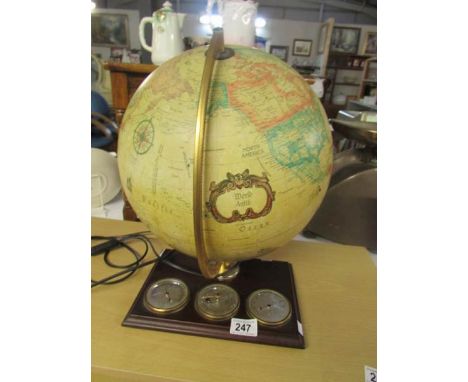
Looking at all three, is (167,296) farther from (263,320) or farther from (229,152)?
(229,152)

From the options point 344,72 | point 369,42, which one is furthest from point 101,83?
point 369,42

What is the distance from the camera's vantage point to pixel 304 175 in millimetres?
506

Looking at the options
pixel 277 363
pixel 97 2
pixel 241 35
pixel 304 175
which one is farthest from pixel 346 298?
pixel 97 2

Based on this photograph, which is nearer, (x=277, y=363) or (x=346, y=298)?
(x=277, y=363)

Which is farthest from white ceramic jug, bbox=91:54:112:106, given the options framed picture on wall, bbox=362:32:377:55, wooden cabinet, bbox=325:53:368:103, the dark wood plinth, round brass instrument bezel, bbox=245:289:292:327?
framed picture on wall, bbox=362:32:377:55

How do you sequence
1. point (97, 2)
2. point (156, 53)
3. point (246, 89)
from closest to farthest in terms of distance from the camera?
point (246, 89) < point (156, 53) < point (97, 2)

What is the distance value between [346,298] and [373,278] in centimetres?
→ 12

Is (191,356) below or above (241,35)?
below

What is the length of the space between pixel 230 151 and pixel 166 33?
57 cm

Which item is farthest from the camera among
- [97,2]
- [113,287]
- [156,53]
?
[97,2]

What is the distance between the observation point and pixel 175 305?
601mm

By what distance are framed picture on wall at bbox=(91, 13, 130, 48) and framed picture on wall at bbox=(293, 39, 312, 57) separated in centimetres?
303

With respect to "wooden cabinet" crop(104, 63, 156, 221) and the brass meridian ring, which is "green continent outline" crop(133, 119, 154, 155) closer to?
the brass meridian ring

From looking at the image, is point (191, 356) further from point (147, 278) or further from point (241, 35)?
point (241, 35)
